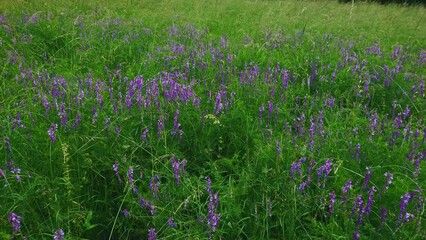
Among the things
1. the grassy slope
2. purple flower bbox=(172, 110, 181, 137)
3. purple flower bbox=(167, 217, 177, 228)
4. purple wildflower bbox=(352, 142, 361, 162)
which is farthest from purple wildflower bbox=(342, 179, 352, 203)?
the grassy slope

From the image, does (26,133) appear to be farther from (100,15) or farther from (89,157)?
(100,15)

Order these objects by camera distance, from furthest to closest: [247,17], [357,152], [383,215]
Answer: [247,17], [357,152], [383,215]

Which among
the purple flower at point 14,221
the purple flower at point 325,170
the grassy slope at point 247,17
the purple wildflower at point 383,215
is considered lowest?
the grassy slope at point 247,17

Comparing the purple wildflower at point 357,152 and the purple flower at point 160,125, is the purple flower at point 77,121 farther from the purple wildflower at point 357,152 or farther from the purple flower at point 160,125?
the purple wildflower at point 357,152

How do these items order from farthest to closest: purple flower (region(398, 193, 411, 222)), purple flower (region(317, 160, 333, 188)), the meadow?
purple flower (region(317, 160, 333, 188)) < the meadow < purple flower (region(398, 193, 411, 222))

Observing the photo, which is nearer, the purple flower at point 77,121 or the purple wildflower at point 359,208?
the purple wildflower at point 359,208

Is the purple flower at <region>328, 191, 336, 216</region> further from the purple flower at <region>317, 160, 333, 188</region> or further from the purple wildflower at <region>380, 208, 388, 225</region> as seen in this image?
the purple wildflower at <region>380, 208, 388, 225</region>

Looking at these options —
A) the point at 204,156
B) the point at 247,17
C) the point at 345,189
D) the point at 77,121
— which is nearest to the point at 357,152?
the point at 345,189

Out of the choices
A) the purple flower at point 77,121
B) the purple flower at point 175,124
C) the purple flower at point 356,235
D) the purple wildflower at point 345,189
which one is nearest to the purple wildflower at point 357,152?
the purple wildflower at point 345,189

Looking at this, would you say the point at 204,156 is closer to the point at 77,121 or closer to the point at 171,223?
the point at 171,223

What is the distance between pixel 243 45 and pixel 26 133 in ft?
9.70

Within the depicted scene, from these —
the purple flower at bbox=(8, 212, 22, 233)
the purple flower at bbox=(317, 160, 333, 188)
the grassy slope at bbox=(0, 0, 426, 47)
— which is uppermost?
the purple flower at bbox=(317, 160, 333, 188)

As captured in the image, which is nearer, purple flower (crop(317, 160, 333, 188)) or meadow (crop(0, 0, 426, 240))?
meadow (crop(0, 0, 426, 240))

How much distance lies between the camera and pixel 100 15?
5.78 m
